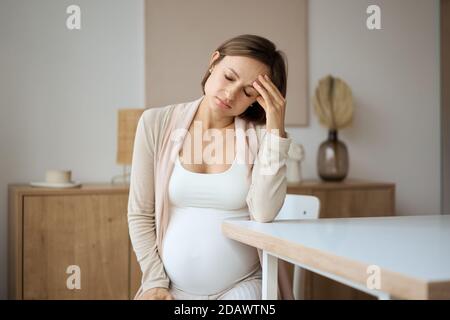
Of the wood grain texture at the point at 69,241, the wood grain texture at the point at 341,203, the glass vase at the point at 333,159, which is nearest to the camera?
the wood grain texture at the point at 69,241

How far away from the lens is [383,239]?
1290mm

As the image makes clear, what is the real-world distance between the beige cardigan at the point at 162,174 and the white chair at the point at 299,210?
1.24 feet

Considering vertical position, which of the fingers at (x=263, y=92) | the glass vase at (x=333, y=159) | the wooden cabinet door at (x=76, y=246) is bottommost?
the wooden cabinet door at (x=76, y=246)

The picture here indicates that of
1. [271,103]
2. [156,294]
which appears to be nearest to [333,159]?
[271,103]

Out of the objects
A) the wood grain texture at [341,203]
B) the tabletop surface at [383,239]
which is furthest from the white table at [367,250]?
the wood grain texture at [341,203]

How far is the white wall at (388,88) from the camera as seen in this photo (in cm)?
384

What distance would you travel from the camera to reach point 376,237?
1.32m

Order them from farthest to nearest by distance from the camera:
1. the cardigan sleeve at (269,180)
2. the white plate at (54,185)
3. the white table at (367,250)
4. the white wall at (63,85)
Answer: the white wall at (63,85), the white plate at (54,185), the cardigan sleeve at (269,180), the white table at (367,250)

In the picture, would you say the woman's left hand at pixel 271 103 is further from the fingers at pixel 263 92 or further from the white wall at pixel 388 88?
the white wall at pixel 388 88

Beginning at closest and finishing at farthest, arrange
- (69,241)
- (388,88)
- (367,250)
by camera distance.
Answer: (367,250)
(69,241)
(388,88)

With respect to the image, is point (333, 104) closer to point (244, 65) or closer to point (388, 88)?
point (388, 88)

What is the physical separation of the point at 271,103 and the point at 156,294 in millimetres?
659

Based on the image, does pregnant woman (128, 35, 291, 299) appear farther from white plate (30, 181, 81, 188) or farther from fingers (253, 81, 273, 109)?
white plate (30, 181, 81, 188)

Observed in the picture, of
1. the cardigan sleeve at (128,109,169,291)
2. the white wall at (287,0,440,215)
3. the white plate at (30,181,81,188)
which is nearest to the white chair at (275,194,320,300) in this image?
the cardigan sleeve at (128,109,169,291)
